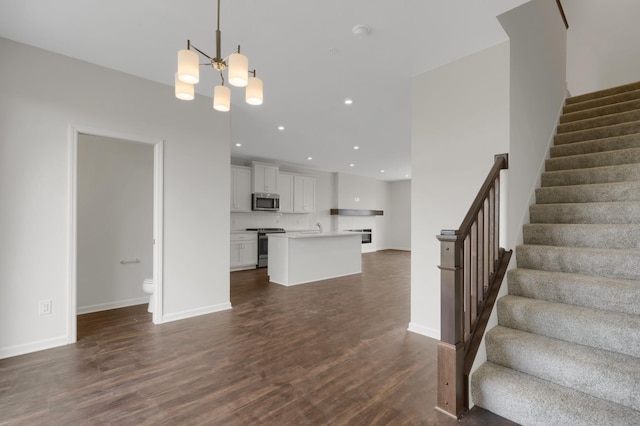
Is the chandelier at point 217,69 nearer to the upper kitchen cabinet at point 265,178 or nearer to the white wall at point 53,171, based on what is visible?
the white wall at point 53,171

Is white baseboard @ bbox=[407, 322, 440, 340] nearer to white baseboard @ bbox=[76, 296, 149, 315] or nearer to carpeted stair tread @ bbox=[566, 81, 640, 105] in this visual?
white baseboard @ bbox=[76, 296, 149, 315]

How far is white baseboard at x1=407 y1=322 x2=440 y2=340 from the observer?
9.85 ft

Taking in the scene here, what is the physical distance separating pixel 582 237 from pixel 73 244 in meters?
4.47

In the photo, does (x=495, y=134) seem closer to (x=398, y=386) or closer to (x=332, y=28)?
(x=332, y=28)

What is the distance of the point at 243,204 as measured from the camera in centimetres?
729

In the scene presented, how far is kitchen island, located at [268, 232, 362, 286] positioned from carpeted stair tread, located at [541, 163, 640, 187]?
142 inches

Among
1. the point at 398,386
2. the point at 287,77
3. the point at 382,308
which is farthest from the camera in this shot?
the point at 382,308

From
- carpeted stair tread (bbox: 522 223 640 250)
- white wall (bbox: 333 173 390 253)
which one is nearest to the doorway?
carpeted stair tread (bbox: 522 223 640 250)

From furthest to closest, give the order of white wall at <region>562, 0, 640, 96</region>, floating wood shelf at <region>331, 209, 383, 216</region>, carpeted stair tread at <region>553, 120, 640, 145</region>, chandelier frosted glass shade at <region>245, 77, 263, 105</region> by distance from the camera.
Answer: floating wood shelf at <region>331, 209, 383, 216</region> → white wall at <region>562, 0, 640, 96</region> → carpeted stair tread at <region>553, 120, 640, 145</region> → chandelier frosted glass shade at <region>245, 77, 263, 105</region>

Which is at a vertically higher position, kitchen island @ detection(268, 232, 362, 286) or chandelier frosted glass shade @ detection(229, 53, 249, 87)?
chandelier frosted glass shade @ detection(229, 53, 249, 87)

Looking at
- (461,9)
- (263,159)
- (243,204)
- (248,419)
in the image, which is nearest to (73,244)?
(248,419)

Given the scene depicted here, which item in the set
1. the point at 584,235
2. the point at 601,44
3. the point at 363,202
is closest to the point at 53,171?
the point at 584,235

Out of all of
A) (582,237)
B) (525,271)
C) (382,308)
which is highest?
(582,237)

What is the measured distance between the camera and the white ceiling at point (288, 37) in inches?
86.5
